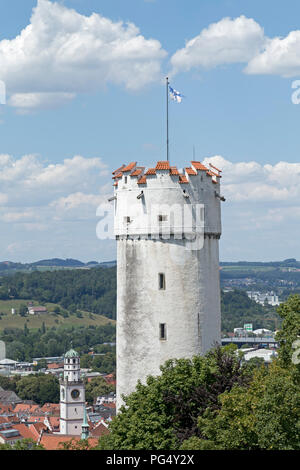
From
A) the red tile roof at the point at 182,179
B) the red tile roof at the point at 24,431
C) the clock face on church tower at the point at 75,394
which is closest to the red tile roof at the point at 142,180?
the red tile roof at the point at 182,179

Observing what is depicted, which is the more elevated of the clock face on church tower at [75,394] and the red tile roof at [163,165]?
the red tile roof at [163,165]

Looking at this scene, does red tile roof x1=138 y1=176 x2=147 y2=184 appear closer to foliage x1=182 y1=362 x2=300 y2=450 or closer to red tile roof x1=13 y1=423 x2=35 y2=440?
foliage x1=182 y1=362 x2=300 y2=450

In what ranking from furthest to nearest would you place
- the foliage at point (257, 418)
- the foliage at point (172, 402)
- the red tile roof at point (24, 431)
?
the red tile roof at point (24, 431)
the foliage at point (172, 402)
the foliage at point (257, 418)

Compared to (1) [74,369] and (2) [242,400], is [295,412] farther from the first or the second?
(1) [74,369]

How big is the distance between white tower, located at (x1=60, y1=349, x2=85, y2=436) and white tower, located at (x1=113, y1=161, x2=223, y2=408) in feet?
420

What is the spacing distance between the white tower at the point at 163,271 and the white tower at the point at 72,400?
420 feet

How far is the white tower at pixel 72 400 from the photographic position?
165750mm

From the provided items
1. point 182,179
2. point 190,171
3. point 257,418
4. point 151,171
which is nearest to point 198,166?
point 190,171

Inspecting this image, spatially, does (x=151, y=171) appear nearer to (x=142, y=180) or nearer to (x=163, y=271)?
(x=142, y=180)

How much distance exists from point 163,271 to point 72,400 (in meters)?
140

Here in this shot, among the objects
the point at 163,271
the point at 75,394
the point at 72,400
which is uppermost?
the point at 163,271

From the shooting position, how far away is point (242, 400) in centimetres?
2917

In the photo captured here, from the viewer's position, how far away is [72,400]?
172500mm

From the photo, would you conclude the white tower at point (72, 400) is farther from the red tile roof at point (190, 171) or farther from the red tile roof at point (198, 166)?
the red tile roof at point (190, 171)
